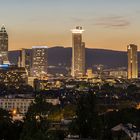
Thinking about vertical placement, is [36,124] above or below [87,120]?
above

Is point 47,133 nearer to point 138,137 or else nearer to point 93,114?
point 93,114

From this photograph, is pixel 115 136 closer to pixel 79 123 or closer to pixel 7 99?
pixel 79 123

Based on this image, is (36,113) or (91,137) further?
(91,137)

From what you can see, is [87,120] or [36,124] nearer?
[36,124]

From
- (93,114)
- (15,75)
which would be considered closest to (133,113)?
(93,114)

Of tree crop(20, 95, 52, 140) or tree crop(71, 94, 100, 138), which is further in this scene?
tree crop(71, 94, 100, 138)

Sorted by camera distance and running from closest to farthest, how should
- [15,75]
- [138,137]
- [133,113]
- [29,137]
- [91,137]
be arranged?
[29,137]
[91,137]
[138,137]
[133,113]
[15,75]

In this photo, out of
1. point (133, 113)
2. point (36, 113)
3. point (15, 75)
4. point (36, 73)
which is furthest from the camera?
point (36, 73)

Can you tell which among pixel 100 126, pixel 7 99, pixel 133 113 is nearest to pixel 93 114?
pixel 100 126

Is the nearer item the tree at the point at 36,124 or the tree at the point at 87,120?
the tree at the point at 36,124
